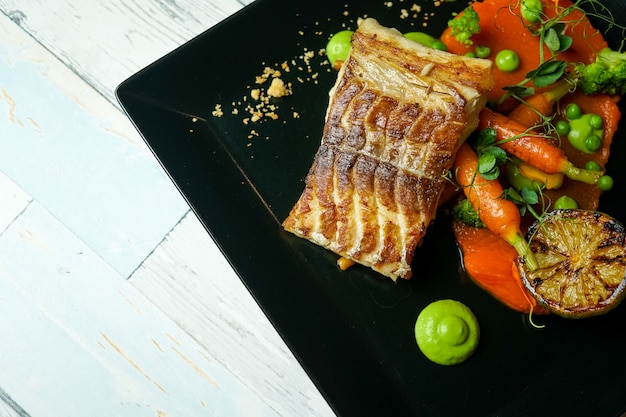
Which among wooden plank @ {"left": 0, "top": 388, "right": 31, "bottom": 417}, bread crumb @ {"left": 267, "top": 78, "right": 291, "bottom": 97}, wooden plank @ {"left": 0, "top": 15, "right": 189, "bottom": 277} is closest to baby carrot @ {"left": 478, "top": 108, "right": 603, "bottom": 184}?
bread crumb @ {"left": 267, "top": 78, "right": 291, "bottom": 97}

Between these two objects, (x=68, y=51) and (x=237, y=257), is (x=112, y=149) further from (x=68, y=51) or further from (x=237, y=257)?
(x=237, y=257)

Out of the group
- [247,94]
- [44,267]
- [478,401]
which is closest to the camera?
[478,401]

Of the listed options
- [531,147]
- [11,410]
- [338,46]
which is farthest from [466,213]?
[11,410]

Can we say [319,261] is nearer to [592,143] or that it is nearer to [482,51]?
[482,51]

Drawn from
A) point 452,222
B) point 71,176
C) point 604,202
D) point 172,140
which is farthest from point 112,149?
point 604,202

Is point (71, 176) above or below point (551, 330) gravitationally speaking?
above

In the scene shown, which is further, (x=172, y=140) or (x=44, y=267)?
(x=44, y=267)
